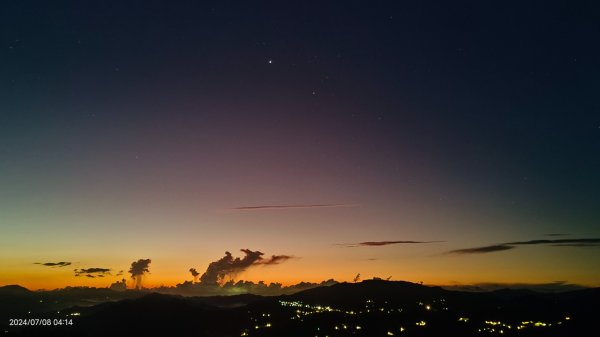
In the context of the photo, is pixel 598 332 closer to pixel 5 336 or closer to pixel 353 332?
pixel 353 332

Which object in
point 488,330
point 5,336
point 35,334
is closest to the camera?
point 5,336

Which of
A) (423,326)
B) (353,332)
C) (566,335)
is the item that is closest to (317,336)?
(353,332)

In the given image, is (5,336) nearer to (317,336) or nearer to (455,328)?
(317,336)

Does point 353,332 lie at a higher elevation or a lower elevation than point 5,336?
lower

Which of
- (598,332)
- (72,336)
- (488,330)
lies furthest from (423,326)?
(72,336)

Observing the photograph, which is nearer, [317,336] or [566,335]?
[566,335]

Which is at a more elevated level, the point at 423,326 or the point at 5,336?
the point at 5,336

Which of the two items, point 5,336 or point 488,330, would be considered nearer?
point 5,336

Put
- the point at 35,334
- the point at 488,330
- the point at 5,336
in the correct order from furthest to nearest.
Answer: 1. the point at 488,330
2. the point at 35,334
3. the point at 5,336
